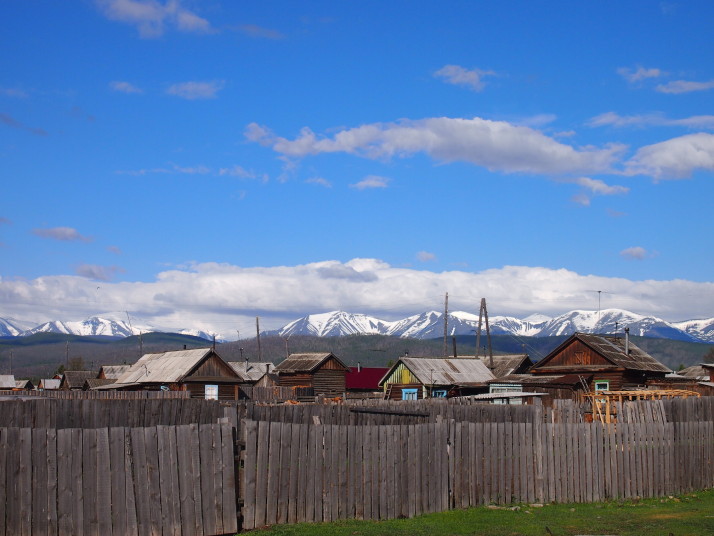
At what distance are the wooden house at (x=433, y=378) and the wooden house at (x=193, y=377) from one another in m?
12.6

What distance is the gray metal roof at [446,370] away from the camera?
6438cm

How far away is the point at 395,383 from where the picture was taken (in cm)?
6712

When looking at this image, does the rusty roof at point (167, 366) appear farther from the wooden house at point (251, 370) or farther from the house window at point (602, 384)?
the wooden house at point (251, 370)

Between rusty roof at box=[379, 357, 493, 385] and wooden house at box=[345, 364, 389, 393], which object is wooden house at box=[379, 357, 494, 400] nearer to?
rusty roof at box=[379, 357, 493, 385]

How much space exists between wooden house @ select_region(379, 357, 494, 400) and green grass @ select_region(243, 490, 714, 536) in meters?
45.5

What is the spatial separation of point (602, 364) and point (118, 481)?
161 feet

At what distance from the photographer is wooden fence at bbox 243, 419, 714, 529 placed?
46.3ft

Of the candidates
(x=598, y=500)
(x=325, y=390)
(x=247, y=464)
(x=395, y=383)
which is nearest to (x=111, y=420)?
(x=247, y=464)

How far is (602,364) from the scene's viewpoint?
57094 mm

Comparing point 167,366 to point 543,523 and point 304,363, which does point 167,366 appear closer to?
point 304,363

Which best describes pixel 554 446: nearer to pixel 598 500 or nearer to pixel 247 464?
pixel 598 500

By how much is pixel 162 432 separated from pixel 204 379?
51.9 metres

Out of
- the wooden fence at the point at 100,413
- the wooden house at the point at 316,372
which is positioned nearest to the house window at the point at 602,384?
the wooden house at the point at 316,372

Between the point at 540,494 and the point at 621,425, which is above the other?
the point at 621,425
